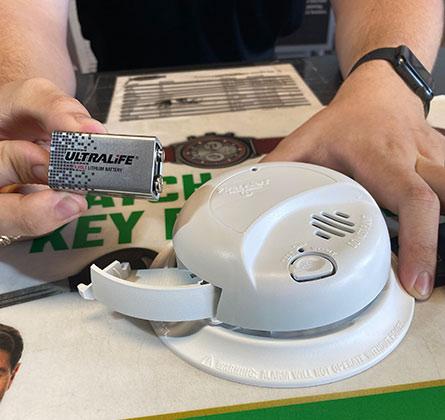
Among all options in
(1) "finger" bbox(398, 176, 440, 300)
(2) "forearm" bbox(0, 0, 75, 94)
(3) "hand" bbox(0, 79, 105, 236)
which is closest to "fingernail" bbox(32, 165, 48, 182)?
(3) "hand" bbox(0, 79, 105, 236)

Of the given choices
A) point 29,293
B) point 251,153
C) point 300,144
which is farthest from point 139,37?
point 29,293

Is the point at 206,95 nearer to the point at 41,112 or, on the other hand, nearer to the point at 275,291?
the point at 41,112

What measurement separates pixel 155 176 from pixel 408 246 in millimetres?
271

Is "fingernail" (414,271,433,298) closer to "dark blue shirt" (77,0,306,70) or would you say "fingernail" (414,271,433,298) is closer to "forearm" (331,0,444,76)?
"forearm" (331,0,444,76)

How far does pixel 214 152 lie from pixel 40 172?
1.18ft

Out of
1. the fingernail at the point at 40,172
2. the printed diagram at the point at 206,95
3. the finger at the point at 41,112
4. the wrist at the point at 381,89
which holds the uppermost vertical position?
the finger at the point at 41,112

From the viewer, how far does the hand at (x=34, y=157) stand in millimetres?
483

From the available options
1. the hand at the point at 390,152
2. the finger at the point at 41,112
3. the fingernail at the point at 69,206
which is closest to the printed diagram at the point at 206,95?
the hand at the point at 390,152

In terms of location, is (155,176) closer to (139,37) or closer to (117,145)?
(117,145)

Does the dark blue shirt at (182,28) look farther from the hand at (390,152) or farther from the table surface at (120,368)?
the table surface at (120,368)

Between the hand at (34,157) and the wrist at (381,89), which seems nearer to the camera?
the hand at (34,157)

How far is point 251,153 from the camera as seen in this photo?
0.81m

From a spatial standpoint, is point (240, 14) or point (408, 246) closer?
point (408, 246)

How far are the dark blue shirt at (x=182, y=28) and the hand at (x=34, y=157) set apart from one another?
0.72m
